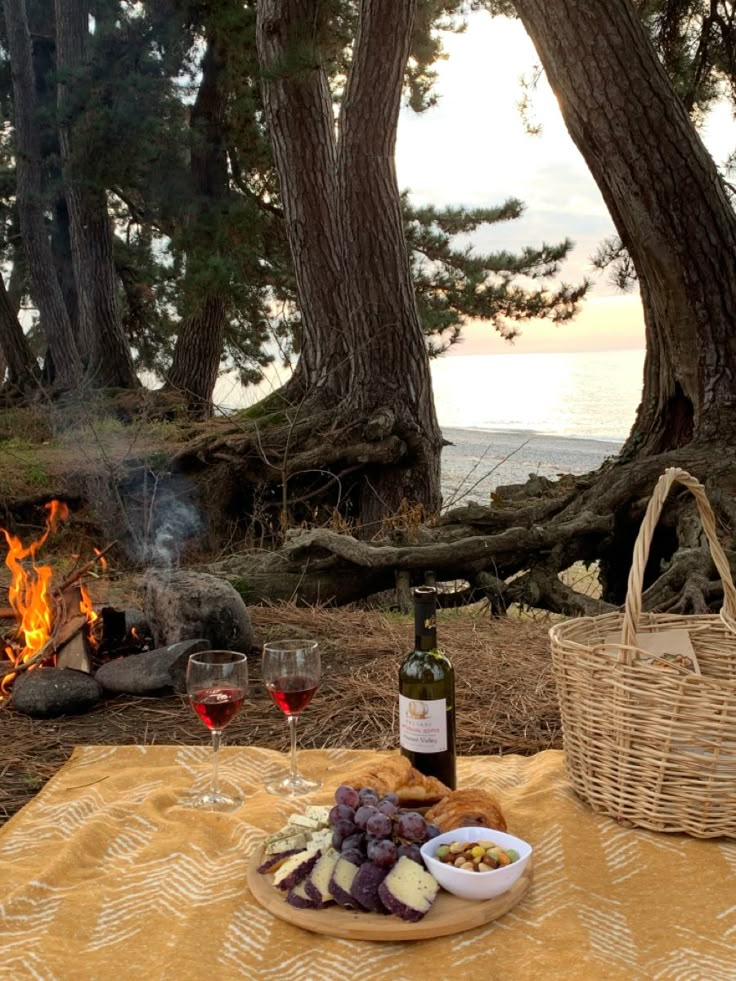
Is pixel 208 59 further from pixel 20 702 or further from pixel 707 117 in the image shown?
pixel 20 702

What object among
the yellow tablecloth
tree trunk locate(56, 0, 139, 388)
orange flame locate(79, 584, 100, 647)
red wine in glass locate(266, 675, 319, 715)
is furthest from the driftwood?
tree trunk locate(56, 0, 139, 388)

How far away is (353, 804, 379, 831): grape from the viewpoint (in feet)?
5.14

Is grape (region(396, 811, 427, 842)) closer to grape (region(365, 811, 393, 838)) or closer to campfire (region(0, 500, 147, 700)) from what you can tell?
grape (region(365, 811, 393, 838))

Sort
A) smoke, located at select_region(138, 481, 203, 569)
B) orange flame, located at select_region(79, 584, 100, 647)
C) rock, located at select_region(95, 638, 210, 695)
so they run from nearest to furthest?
1. rock, located at select_region(95, 638, 210, 695)
2. orange flame, located at select_region(79, 584, 100, 647)
3. smoke, located at select_region(138, 481, 203, 569)

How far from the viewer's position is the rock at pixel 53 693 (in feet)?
11.0

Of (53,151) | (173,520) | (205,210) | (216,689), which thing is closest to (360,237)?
(173,520)

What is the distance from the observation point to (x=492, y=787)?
226 centimetres

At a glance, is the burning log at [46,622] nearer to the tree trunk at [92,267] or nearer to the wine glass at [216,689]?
the wine glass at [216,689]

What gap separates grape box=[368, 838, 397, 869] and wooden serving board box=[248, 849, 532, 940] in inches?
3.5

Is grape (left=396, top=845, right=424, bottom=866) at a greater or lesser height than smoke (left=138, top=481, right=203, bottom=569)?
greater

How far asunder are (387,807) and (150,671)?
6.76 feet

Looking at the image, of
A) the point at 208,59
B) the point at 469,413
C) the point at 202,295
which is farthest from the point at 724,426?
the point at 469,413

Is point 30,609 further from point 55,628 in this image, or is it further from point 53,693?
point 53,693

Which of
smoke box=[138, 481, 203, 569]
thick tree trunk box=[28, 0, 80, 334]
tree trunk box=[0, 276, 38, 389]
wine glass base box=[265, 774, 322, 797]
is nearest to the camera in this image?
wine glass base box=[265, 774, 322, 797]
